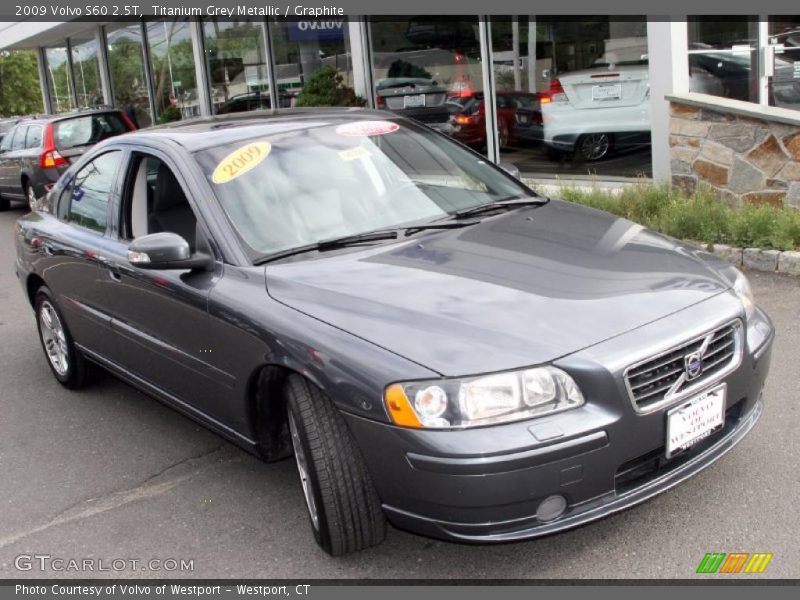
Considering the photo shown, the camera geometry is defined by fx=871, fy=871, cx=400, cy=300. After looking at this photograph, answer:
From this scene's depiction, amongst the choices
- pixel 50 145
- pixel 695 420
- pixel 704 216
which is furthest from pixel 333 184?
pixel 50 145

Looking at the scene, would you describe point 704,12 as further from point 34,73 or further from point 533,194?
point 34,73

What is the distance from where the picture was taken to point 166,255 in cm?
365

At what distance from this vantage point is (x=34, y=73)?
49.2 m

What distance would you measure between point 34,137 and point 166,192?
11.1m

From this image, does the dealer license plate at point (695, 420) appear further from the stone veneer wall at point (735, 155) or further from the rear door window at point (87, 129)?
the rear door window at point (87, 129)

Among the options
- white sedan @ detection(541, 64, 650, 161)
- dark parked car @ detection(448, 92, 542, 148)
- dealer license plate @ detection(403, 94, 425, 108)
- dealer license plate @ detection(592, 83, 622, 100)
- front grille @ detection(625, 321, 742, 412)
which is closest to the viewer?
front grille @ detection(625, 321, 742, 412)

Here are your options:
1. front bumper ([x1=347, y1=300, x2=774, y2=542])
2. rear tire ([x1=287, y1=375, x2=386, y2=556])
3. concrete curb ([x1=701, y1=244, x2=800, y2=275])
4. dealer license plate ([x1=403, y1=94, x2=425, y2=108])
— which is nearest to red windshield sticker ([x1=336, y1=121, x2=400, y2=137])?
rear tire ([x1=287, y1=375, x2=386, y2=556])

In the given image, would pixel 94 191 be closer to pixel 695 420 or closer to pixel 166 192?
pixel 166 192

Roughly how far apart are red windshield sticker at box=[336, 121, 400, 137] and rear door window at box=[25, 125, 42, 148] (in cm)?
1082

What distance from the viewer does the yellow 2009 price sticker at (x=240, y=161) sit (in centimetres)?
399

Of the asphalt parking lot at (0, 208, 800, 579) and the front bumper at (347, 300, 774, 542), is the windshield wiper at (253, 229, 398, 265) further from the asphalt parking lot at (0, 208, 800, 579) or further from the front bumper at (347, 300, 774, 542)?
the asphalt parking lot at (0, 208, 800, 579)

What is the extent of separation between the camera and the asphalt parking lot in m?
3.27

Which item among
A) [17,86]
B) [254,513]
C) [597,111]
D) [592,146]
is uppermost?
[17,86]

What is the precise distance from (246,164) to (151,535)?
5.59 ft
